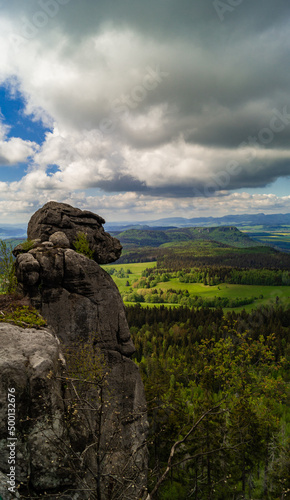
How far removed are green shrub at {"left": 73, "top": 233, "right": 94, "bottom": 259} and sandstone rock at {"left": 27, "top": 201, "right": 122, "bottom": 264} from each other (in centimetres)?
86

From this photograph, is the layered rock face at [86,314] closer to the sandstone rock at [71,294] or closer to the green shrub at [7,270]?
the sandstone rock at [71,294]

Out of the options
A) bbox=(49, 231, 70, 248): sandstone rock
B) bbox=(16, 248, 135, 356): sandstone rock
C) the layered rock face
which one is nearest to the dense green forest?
the layered rock face

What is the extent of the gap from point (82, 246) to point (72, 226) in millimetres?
3221

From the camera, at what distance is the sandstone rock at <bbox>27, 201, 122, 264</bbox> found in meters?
30.5

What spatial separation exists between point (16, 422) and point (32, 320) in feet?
22.4

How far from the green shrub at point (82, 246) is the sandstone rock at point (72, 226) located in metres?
0.86

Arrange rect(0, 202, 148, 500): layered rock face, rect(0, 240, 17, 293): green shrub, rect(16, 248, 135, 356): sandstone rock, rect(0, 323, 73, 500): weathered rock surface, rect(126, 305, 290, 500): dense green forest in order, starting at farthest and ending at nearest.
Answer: rect(126, 305, 290, 500): dense green forest
rect(16, 248, 135, 356): sandstone rock
rect(0, 202, 148, 500): layered rock face
rect(0, 240, 17, 293): green shrub
rect(0, 323, 73, 500): weathered rock surface

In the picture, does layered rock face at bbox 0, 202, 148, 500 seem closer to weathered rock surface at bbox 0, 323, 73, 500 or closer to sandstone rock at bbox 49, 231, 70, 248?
sandstone rock at bbox 49, 231, 70, 248

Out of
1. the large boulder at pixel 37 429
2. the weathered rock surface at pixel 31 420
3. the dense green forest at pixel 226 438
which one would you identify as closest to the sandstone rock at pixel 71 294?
the large boulder at pixel 37 429

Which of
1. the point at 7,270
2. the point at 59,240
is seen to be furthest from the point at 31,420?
the point at 59,240

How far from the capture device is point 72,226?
103ft

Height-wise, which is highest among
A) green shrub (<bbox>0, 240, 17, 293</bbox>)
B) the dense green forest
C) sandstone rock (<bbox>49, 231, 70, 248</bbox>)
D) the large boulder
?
sandstone rock (<bbox>49, 231, 70, 248</bbox>)

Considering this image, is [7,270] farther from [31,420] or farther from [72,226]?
[31,420]

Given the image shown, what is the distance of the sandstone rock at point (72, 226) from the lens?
1199 inches
